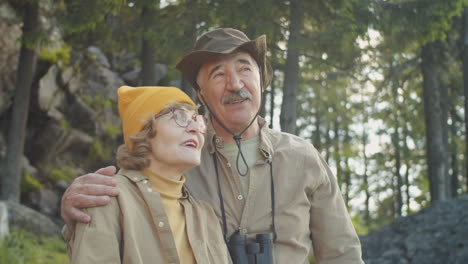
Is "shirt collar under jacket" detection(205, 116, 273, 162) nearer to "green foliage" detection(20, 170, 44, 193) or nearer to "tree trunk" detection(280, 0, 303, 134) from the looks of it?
"tree trunk" detection(280, 0, 303, 134)

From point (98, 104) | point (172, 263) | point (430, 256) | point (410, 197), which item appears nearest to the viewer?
point (172, 263)

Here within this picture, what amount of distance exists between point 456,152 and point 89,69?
13750mm

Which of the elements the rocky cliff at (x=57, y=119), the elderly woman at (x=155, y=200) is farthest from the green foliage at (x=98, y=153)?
the elderly woman at (x=155, y=200)

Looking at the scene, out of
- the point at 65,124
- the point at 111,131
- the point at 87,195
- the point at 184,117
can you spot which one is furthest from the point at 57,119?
the point at 87,195

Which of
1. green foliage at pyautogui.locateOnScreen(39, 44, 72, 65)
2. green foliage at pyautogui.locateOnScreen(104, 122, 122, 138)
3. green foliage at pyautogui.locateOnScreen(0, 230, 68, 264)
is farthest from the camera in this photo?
green foliage at pyautogui.locateOnScreen(104, 122, 122, 138)

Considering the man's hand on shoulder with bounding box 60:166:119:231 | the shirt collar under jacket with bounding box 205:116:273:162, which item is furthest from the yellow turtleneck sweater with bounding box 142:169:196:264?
the shirt collar under jacket with bounding box 205:116:273:162

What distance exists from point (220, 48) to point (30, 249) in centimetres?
754

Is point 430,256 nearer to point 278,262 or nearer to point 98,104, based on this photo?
point 278,262

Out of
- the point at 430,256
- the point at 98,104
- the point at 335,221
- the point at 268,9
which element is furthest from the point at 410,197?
the point at 335,221

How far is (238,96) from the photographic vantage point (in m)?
3.27

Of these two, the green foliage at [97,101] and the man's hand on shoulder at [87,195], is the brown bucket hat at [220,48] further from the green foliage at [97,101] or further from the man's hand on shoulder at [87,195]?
the green foliage at [97,101]

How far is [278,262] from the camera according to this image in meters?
3.10

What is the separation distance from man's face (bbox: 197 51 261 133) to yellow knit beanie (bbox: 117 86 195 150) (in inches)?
17.4

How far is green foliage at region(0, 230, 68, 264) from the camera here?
8180mm
